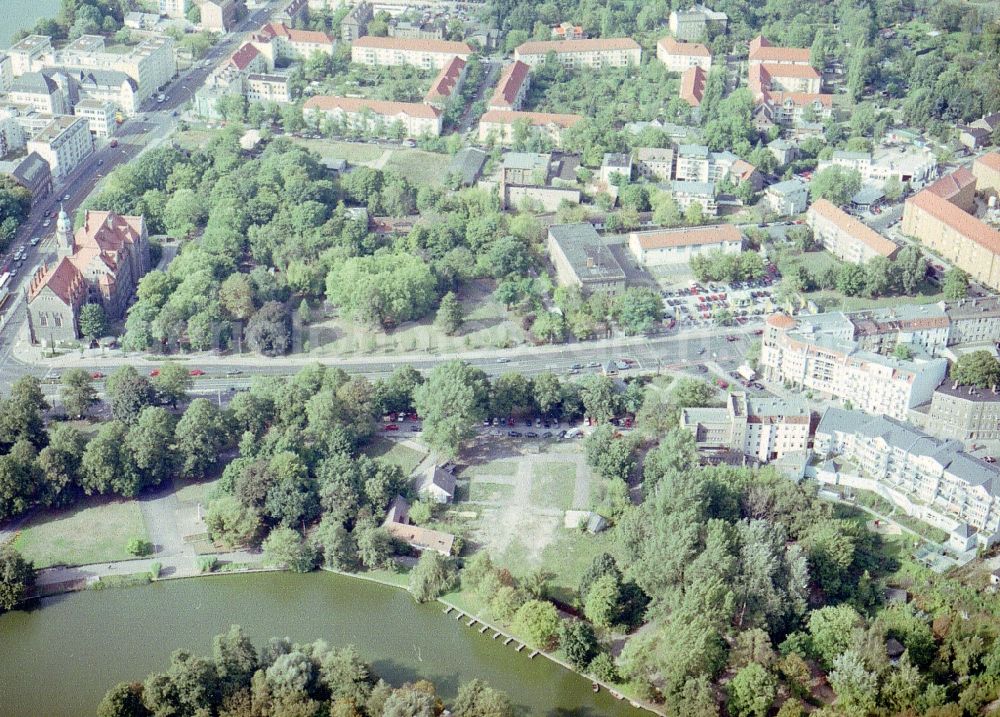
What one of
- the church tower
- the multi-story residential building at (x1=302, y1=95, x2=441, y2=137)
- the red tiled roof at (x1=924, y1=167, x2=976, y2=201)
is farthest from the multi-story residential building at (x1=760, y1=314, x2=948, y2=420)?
the church tower

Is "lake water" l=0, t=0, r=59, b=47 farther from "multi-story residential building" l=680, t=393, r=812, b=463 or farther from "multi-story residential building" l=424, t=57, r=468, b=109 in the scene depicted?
"multi-story residential building" l=680, t=393, r=812, b=463

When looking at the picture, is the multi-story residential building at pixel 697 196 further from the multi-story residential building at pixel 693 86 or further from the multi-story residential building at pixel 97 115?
the multi-story residential building at pixel 97 115

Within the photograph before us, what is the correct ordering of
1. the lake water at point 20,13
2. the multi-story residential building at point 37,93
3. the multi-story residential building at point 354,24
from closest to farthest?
1. the multi-story residential building at point 37,93
2. the multi-story residential building at point 354,24
3. the lake water at point 20,13

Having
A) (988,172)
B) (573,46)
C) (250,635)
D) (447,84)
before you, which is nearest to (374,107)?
(447,84)

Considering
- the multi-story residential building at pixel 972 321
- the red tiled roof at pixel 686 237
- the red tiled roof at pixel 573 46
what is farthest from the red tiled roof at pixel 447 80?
the multi-story residential building at pixel 972 321

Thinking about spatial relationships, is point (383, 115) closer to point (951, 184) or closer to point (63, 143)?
point (63, 143)

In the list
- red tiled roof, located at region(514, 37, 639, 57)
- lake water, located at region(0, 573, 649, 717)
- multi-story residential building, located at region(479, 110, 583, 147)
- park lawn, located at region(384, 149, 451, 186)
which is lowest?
lake water, located at region(0, 573, 649, 717)
